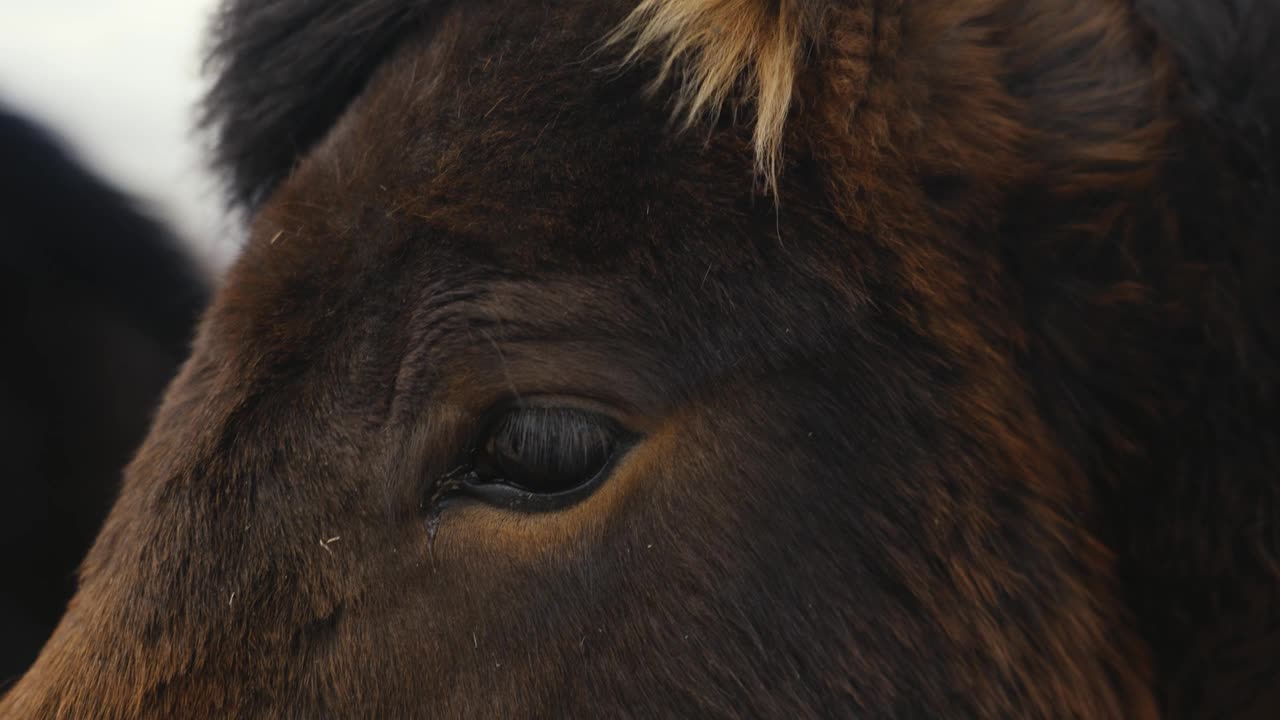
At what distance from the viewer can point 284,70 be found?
1.78 metres

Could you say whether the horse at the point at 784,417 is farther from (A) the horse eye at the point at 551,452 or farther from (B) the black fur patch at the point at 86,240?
(B) the black fur patch at the point at 86,240

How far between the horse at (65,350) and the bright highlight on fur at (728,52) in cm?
214

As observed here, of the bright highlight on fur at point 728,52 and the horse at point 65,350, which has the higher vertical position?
the bright highlight on fur at point 728,52

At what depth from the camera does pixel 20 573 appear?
9.23 ft

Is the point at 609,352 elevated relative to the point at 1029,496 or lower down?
elevated

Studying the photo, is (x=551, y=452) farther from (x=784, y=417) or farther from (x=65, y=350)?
(x=65, y=350)

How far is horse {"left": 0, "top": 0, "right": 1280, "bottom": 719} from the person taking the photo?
Answer: 1310 mm

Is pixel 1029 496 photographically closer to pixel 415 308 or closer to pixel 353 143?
pixel 415 308

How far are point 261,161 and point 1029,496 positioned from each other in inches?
49.6

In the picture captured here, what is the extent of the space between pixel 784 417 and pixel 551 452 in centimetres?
26

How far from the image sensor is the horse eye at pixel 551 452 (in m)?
1.33

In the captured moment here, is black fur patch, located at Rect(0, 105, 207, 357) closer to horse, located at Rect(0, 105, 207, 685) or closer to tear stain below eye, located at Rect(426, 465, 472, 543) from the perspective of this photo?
horse, located at Rect(0, 105, 207, 685)

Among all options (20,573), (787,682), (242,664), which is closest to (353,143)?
(242,664)

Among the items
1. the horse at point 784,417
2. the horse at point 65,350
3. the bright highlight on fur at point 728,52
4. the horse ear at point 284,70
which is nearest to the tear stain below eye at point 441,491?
the horse at point 784,417
